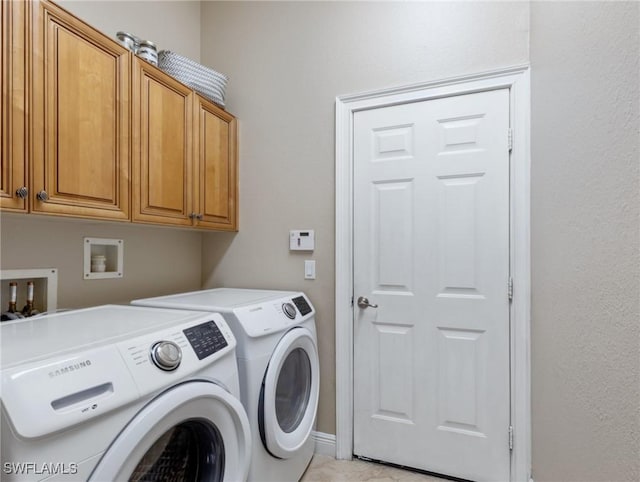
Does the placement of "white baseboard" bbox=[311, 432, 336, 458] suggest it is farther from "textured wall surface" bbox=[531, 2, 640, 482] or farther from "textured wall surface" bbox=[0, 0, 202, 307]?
"textured wall surface" bbox=[0, 0, 202, 307]

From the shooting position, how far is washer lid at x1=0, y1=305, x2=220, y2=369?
87 centimetres

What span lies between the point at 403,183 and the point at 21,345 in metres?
1.69

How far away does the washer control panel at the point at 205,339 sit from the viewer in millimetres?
1120

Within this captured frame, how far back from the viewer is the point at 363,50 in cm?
206

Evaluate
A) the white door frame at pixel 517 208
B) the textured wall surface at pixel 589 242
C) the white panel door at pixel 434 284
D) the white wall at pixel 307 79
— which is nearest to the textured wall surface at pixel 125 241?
the white wall at pixel 307 79

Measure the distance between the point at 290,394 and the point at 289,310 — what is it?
1.36ft

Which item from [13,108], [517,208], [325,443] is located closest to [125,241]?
[13,108]

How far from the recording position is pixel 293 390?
182cm

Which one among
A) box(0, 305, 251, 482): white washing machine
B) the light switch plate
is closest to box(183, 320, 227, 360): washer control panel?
box(0, 305, 251, 482): white washing machine

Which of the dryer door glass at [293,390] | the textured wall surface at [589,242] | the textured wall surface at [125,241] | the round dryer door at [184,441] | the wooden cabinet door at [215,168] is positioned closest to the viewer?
the textured wall surface at [589,242]

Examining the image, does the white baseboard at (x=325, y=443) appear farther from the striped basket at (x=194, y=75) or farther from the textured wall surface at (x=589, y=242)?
the striped basket at (x=194, y=75)

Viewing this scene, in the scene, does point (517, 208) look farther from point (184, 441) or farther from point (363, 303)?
point (184, 441)

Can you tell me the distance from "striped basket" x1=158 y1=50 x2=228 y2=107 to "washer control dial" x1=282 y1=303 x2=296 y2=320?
1252 mm

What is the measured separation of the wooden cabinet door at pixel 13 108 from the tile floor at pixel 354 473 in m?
1.76
